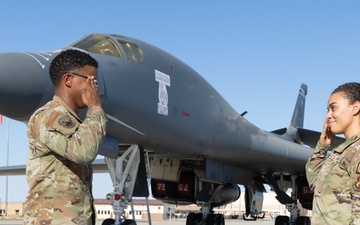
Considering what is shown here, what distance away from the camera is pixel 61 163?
9.40 ft

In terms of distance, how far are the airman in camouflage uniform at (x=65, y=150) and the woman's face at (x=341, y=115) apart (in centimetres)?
126

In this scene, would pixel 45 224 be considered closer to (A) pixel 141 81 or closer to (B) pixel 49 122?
(B) pixel 49 122

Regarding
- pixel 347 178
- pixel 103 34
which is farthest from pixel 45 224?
pixel 103 34

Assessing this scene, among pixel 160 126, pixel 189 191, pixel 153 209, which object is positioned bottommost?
pixel 153 209

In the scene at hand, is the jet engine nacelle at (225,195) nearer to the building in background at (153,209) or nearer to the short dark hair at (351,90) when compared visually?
the short dark hair at (351,90)

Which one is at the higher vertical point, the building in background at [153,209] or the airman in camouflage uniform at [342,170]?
the airman in camouflage uniform at [342,170]

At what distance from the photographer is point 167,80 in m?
9.89

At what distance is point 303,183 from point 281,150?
256 cm

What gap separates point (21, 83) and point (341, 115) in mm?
4647

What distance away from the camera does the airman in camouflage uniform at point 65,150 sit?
2.71 metres

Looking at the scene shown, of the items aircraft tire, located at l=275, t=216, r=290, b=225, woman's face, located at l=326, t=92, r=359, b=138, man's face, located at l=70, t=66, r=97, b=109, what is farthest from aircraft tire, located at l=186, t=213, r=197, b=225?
man's face, located at l=70, t=66, r=97, b=109

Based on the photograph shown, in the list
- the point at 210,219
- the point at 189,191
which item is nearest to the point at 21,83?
the point at 189,191

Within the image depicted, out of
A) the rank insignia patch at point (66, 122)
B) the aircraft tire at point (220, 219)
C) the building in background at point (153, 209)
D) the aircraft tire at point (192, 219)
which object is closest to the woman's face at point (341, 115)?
the rank insignia patch at point (66, 122)

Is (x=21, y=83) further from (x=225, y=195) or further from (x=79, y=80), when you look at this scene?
(x=225, y=195)
